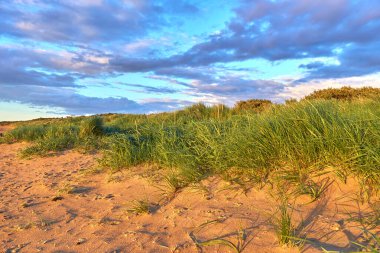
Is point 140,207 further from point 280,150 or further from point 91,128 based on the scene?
point 91,128

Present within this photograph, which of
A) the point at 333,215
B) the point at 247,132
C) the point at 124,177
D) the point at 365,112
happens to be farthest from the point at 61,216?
the point at 365,112

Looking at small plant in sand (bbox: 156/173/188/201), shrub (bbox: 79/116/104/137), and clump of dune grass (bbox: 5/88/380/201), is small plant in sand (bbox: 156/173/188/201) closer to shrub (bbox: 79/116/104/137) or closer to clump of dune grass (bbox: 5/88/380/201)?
clump of dune grass (bbox: 5/88/380/201)

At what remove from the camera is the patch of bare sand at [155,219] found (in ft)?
11.1

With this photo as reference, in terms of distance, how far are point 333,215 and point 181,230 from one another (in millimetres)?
1485

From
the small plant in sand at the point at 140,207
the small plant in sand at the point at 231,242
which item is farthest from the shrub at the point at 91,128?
the small plant in sand at the point at 231,242

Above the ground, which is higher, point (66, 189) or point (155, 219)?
point (66, 189)

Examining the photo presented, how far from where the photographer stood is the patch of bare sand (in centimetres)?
339

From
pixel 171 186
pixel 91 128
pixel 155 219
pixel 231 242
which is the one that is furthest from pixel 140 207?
pixel 91 128

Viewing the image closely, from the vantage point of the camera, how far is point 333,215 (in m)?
3.59

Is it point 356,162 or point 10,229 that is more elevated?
point 356,162

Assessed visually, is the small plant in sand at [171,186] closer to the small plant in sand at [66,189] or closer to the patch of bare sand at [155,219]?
the patch of bare sand at [155,219]

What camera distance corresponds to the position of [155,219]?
4.10 metres

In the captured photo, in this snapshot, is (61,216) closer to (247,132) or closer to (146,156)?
(146,156)

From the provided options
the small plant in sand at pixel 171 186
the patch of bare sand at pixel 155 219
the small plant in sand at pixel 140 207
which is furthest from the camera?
the small plant in sand at pixel 171 186
